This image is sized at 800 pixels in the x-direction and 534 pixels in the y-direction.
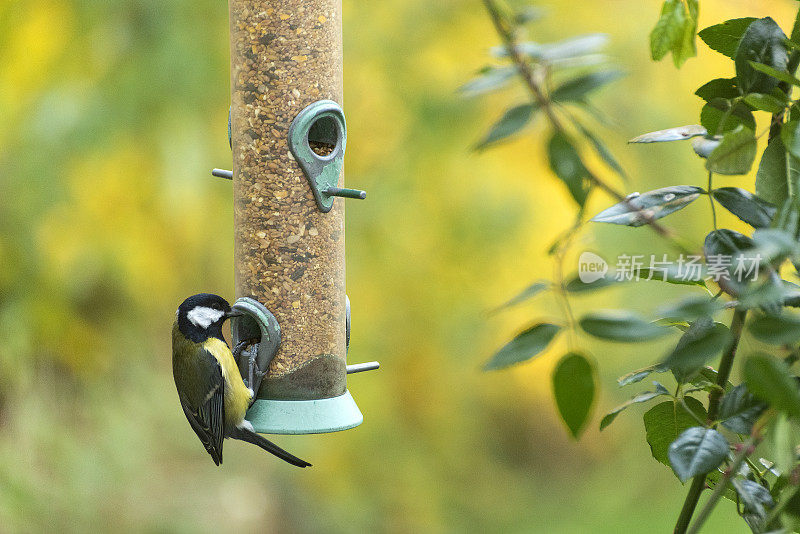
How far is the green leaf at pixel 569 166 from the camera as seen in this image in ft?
2.19

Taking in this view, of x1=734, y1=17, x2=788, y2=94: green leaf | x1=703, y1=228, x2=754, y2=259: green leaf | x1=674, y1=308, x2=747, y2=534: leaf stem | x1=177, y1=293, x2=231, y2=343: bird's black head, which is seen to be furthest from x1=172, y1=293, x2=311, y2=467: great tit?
x1=734, y1=17, x2=788, y2=94: green leaf

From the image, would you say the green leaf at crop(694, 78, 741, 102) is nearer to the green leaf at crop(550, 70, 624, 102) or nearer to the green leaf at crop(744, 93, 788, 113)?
the green leaf at crop(744, 93, 788, 113)

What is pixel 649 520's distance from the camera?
5.04 meters

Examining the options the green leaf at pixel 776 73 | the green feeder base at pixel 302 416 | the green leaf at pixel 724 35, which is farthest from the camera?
the green feeder base at pixel 302 416

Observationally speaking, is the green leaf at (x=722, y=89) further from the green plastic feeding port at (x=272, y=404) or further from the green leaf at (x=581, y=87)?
the green plastic feeding port at (x=272, y=404)

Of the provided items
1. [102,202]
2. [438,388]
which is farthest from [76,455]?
[438,388]

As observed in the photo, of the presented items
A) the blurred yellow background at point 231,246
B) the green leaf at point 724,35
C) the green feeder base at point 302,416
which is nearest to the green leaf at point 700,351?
the green leaf at point 724,35

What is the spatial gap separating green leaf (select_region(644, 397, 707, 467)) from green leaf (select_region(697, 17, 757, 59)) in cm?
45

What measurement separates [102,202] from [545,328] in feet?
9.37

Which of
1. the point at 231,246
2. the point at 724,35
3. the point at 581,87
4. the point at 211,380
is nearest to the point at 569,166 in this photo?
the point at 581,87

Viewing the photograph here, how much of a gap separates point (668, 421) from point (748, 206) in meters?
0.32

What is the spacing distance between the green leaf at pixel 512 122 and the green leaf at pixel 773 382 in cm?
28

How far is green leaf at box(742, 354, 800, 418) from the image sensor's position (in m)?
0.73

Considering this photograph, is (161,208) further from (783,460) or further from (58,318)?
(783,460)
